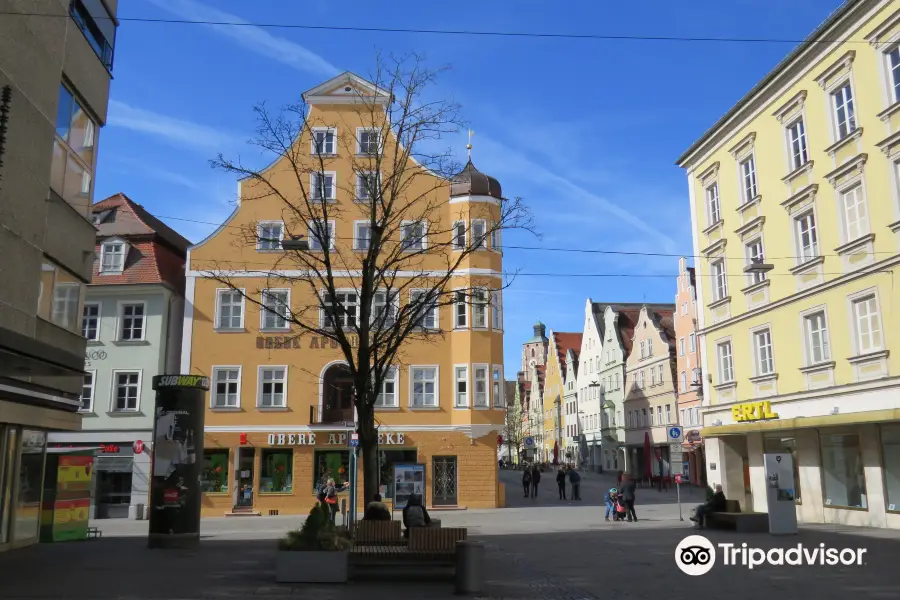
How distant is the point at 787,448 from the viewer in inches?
1016

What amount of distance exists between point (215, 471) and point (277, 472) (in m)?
2.62

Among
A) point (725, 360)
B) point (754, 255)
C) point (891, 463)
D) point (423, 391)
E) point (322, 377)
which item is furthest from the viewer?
point (423, 391)

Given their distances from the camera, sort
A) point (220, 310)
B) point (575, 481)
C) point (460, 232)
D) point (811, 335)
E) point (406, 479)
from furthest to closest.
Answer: point (575, 481) → point (220, 310) → point (406, 479) → point (460, 232) → point (811, 335)

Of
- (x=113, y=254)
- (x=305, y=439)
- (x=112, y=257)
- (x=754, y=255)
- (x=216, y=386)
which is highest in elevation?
(x=113, y=254)

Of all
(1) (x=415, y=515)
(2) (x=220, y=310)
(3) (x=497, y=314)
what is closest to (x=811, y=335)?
(3) (x=497, y=314)

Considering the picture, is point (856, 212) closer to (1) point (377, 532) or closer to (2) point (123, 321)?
(1) point (377, 532)

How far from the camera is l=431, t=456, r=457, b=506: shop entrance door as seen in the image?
112 ft

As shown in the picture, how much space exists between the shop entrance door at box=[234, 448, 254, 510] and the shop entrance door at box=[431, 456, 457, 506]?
7815mm

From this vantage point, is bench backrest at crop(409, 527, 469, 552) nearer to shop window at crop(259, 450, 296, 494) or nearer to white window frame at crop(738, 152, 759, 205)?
white window frame at crop(738, 152, 759, 205)

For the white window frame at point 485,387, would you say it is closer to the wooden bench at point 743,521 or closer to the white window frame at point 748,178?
the white window frame at point 748,178

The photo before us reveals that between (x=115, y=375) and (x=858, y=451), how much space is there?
2864 centimetres

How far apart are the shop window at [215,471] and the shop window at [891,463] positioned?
24.9 metres

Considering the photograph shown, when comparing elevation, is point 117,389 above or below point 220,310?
below

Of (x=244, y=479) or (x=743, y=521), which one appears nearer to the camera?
(x=743, y=521)
